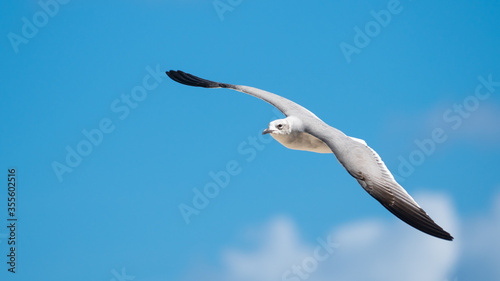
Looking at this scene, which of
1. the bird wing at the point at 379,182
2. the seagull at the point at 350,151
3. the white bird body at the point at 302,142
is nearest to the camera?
the bird wing at the point at 379,182

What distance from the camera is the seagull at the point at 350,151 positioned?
383 inches

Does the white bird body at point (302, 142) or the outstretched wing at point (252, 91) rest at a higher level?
the outstretched wing at point (252, 91)

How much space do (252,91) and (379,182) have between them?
4.37m

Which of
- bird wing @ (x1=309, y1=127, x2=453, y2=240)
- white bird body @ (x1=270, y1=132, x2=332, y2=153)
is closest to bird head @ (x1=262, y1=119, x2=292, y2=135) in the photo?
white bird body @ (x1=270, y1=132, x2=332, y2=153)

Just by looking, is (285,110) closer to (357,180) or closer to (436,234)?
(357,180)

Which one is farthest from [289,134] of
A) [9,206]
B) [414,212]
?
[9,206]

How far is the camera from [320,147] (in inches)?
475

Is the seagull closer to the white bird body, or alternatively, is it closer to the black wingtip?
the white bird body

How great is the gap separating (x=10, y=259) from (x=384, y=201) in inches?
273

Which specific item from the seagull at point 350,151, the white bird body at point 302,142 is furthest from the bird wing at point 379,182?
the white bird body at point 302,142

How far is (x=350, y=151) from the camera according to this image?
10758 millimetres

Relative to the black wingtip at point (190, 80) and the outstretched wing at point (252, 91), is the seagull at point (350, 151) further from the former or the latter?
the black wingtip at point (190, 80)

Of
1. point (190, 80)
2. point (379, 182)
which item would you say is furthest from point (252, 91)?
point (379, 182)

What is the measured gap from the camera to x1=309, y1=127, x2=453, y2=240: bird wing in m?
9.54
